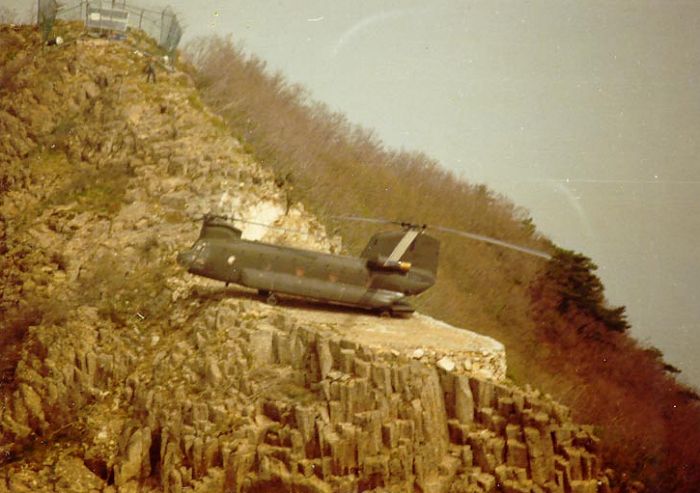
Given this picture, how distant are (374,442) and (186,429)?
106 inches

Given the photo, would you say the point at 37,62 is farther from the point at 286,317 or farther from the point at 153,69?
the point at 286,317

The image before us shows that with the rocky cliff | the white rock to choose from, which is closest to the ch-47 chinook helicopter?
the rocky cliff

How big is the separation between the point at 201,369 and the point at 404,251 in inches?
159

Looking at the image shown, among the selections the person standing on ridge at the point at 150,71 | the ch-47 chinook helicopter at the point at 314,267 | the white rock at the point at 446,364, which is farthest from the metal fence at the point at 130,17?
the white rock at the point at 446,364

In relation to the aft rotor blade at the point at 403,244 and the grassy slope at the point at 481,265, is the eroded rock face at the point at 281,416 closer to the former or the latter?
the grassy slope at the point at 481,265

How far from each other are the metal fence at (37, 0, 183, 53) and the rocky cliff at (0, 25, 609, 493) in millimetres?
3668

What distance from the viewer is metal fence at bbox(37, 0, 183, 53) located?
714 inches

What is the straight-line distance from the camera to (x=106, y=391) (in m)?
11.1

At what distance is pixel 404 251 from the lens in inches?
481

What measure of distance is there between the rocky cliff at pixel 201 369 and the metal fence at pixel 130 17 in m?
3.67

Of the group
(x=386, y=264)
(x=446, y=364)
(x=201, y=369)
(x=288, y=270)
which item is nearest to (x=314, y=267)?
(x=288, y=270)

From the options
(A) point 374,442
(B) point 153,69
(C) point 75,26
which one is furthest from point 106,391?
Result: (C) point 75,26

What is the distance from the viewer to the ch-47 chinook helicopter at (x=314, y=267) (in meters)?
11.8

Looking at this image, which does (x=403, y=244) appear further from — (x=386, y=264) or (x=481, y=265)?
(x=481, y=265)
